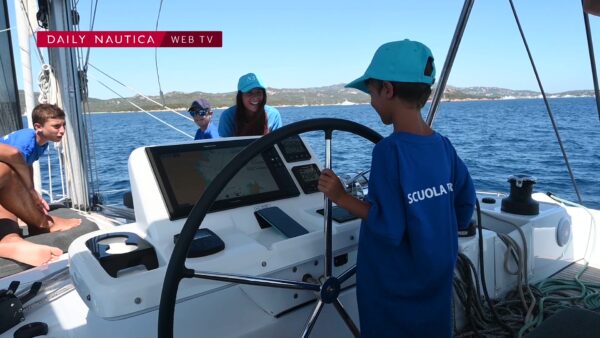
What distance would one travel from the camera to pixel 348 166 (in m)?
8.16

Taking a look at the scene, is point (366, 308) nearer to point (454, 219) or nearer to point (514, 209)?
point (454, 219)

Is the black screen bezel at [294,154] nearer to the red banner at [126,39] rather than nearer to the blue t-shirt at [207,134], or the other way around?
the blue t-shirt at [207,134]

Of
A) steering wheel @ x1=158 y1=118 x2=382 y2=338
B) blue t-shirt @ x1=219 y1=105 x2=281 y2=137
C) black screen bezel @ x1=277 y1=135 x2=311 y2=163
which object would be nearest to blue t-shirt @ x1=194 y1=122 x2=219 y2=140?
blue t-shirt @ x1=219 y1=105 x2=281 y2=137

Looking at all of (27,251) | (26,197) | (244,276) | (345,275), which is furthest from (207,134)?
(244,276)

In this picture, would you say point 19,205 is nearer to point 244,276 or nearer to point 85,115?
point 85,115

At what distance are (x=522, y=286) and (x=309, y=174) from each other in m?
1.18

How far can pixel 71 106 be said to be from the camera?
11.1ft

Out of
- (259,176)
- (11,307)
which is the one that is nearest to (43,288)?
(11,307)

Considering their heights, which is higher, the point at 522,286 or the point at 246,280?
the point at 246,280

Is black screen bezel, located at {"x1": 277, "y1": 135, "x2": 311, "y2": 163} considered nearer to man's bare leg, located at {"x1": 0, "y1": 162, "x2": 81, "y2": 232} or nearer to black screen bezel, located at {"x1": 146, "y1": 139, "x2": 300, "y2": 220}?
black screen bezel, located at {"x1": 146, "y1": 139, "x2": 300, "y2": 220}

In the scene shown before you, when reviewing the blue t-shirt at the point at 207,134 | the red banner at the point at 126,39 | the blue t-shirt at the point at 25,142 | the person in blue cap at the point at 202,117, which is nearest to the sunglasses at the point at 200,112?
the person in blue cap at the point at 202,117

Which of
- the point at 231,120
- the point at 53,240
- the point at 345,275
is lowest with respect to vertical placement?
the point at 53,240

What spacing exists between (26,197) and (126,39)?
1.32 m

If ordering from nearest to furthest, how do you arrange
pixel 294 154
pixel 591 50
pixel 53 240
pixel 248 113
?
pixel 294 154 < pixel 591 50 < pixel 53 240 < pixel 248 113
